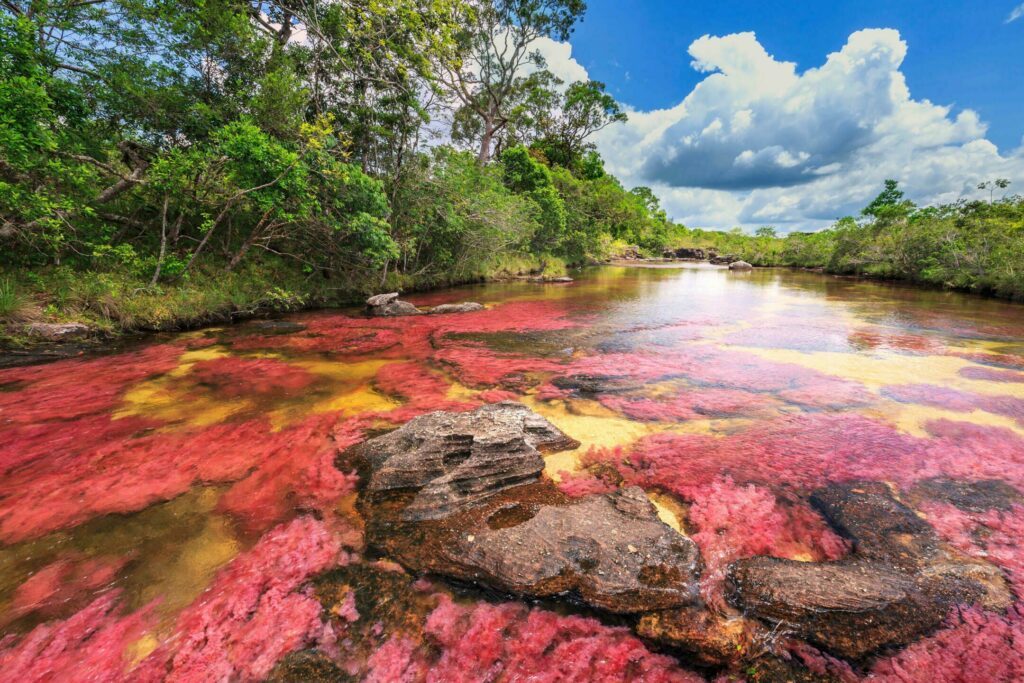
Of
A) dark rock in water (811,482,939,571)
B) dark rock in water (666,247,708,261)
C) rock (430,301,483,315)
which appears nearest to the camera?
dark rock in water (811,482,939,571)

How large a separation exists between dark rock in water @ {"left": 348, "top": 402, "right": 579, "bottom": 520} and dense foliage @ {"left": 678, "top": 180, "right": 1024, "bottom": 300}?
966 inches

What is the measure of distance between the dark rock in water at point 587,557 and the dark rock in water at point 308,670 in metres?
0.85

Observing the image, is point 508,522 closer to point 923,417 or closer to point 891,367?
point 923,417

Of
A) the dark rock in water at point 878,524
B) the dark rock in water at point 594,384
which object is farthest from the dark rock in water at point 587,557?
the dark rock in water at point 594,384

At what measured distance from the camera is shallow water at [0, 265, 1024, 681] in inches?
86.0

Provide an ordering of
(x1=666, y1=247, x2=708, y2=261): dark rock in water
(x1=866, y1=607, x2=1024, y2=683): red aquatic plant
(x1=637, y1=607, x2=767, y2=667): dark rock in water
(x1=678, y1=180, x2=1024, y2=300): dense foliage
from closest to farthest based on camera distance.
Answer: (x1=866, y1=607, x2=1024, y2=683): red aquatic plant → (x1=637, y1=607, x2=767, y2=667): dark rock in water → (x1=678, y1=180, x2=1024, y2=300): dense foliage → (x1=666, y1=247, x2=708, y2=261): dark rock in water

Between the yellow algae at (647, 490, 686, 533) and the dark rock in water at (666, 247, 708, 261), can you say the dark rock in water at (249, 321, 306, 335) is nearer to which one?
the yellow algae at (647, 490, 686, 533)

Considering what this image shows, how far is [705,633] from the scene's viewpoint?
87.9 inches

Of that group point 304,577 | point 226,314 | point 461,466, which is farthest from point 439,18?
point 304,577

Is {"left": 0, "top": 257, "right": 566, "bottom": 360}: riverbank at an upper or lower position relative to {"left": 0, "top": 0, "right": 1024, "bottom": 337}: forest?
lower

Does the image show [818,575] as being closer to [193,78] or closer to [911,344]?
[911,344]

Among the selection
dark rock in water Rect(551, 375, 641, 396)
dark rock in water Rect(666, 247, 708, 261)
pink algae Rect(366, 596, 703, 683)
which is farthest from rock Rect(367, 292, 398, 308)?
dark rock in water Rect(666, 247, 708, 261)

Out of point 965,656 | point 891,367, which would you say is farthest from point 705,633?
point 891,367

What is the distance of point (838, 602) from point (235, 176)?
43.8 feet
